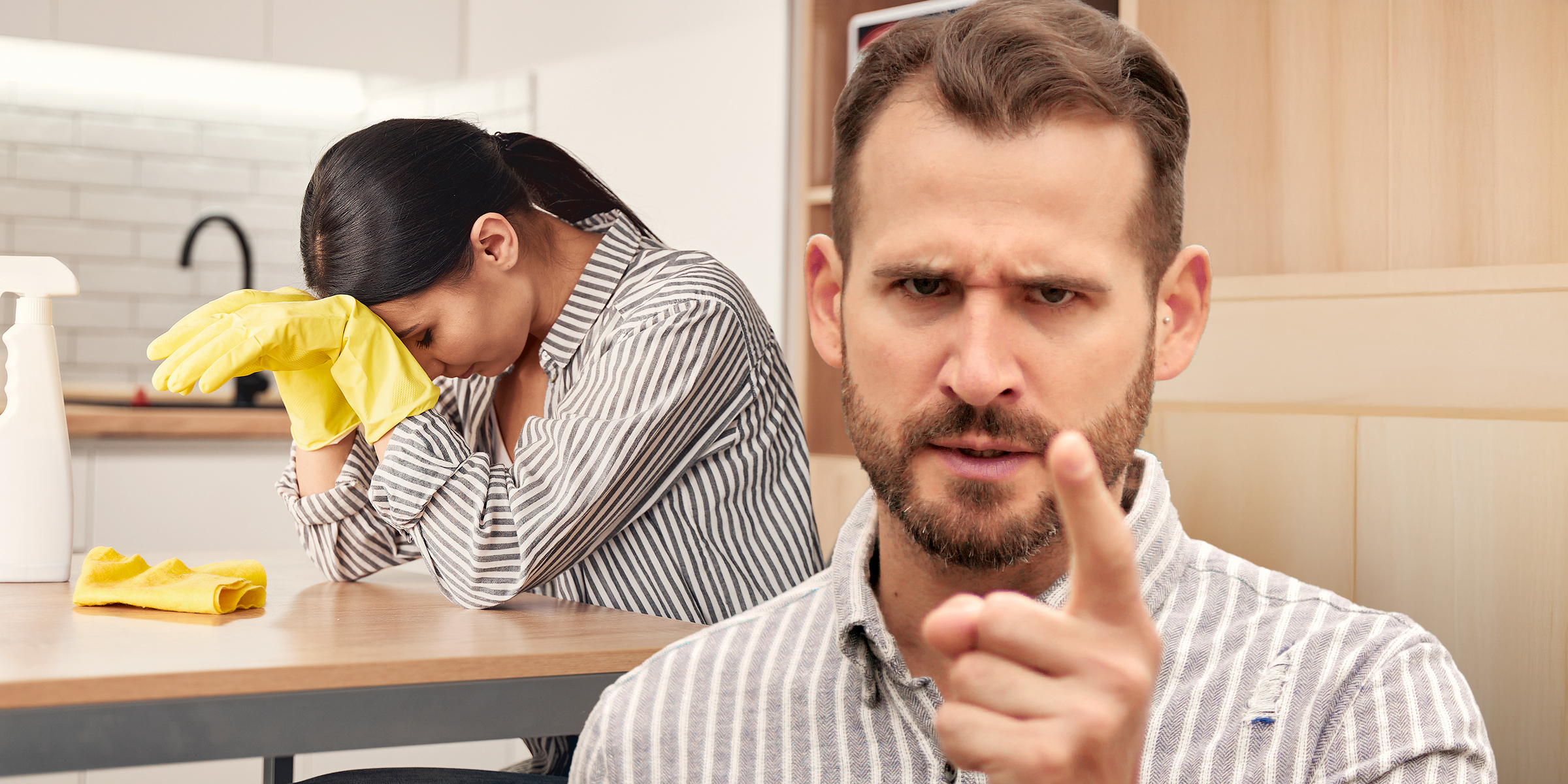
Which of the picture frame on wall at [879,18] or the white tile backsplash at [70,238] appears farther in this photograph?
the white tile backsplash at [70,238]

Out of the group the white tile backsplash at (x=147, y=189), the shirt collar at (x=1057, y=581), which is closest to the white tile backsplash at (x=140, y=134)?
the white tile backsplash at (x=147, y=189)

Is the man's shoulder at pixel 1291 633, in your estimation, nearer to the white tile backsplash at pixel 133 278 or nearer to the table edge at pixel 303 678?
the table edge at pixel 303 678

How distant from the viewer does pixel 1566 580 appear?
4.35 ft

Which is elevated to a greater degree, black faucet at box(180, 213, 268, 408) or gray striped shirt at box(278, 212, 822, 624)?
black faucet at box(180, 213, 268, 408)

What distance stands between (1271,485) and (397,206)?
1.05 m

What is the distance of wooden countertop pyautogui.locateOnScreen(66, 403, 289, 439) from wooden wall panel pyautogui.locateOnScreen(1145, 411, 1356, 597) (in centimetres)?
173

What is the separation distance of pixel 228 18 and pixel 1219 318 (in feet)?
8.31

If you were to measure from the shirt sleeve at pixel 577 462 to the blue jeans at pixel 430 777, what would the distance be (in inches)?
6.5

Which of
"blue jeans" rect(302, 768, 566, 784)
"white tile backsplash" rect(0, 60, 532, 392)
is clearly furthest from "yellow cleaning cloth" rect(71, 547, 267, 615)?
"white tile backsplash" rect(0, 60, 532, 392)

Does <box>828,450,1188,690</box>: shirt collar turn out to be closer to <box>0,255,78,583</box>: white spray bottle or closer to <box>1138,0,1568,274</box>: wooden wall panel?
<box>1138,0,1568,274</box>: wooden wall panel

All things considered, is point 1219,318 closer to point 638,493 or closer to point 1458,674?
point 638,493

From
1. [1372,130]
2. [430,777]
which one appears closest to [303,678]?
[430,777]

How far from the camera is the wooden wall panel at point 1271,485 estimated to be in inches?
60.1

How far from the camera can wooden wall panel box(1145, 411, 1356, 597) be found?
1525mm
